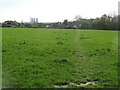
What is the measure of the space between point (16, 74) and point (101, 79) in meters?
3.42

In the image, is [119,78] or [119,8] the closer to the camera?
[119,78]

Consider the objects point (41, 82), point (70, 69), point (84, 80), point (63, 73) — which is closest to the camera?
point (41, 82)

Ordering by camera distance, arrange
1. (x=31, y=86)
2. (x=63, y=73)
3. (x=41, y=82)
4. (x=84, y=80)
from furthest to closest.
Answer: (x=63, y=73), (x=84, y=80), (x=41, y=82), (x=31, y=86)

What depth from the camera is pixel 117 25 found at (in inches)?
2849

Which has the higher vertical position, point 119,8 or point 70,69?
point 119,8

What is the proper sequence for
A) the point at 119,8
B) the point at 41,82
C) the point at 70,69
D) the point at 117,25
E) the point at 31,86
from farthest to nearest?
the point at 117,25
the point at 119,8
the point at 70,69
the point at 41,82
the point at 31,86

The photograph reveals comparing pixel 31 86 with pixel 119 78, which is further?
pixel 119 78

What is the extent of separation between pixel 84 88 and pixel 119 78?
1.91 meters

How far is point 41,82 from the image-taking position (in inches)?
246

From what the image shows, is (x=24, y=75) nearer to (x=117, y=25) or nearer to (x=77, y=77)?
(x=77, y=77)

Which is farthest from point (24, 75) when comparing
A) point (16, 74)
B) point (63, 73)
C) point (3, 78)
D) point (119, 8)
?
point (119, 8)

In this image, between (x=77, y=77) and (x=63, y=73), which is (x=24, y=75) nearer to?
(x=63, y=73)

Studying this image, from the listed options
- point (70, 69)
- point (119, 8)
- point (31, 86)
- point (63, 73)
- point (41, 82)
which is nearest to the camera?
point (31, 86)

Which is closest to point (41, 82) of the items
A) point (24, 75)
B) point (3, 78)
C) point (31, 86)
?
point (31, 86)
